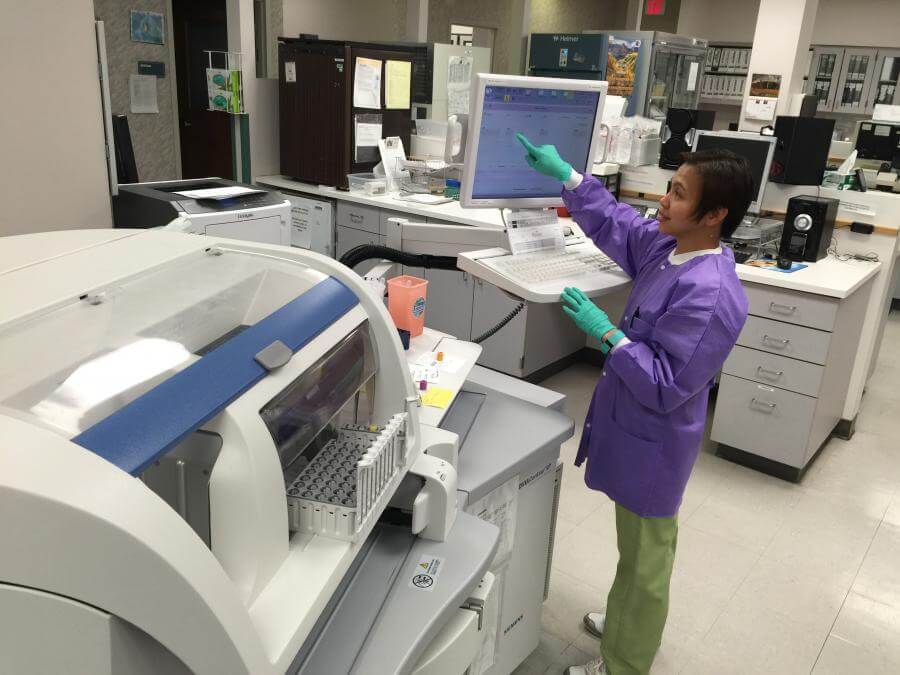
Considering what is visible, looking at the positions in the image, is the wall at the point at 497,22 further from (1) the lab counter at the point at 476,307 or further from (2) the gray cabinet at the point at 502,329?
(2) the gray cabinet at the point at 502,329

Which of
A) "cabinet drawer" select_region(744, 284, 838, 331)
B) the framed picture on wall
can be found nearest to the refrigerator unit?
the framed picture on wall

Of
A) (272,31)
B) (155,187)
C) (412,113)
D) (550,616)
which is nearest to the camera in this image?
(550,616)

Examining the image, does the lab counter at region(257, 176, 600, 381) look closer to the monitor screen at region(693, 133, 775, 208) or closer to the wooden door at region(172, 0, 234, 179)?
the monitor screen at region(693, 133, 775, 208)

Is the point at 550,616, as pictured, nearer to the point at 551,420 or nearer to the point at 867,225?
the point at 551,420

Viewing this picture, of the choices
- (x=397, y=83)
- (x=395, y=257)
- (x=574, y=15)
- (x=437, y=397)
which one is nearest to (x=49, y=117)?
(x=395, y=257)

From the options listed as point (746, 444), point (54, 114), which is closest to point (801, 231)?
point (746, 444)

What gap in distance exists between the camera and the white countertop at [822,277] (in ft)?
8.87

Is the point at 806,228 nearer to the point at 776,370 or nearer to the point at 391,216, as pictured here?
the point at 776,370

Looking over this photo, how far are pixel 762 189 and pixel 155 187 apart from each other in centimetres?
252

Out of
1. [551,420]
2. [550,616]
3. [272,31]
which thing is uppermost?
A: [272,31]

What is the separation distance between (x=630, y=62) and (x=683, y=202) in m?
5.16

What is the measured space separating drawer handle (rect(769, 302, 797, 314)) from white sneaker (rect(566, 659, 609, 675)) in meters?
1.59

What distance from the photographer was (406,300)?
176cm

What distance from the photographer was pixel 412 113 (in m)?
4.37
